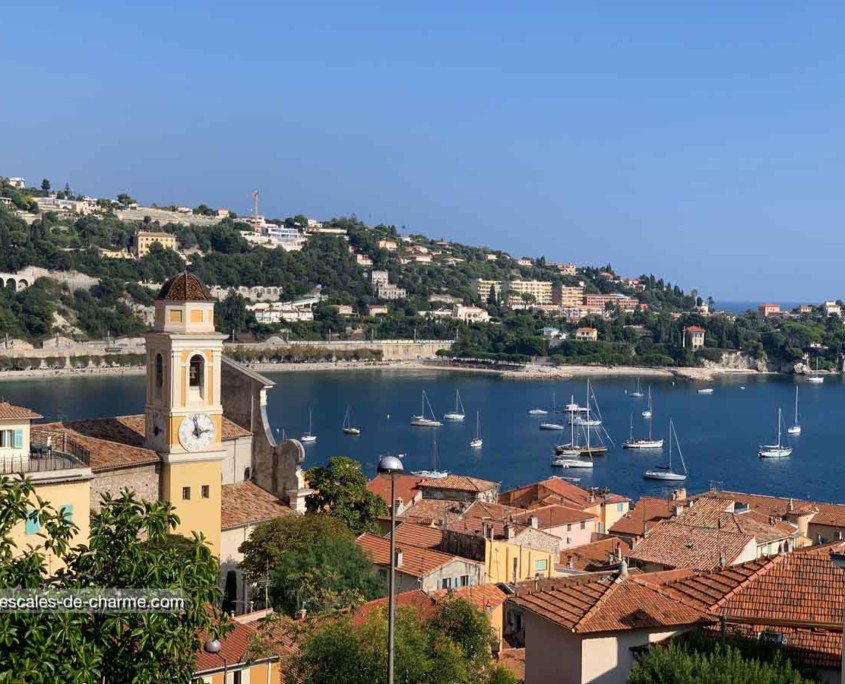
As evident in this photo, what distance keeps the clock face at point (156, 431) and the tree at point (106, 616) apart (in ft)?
23.6

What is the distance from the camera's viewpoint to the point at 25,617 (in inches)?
185

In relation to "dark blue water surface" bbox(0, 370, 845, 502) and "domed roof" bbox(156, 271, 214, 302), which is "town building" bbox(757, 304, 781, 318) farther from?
"domed roof" bbox(156, 271, 214, 302)

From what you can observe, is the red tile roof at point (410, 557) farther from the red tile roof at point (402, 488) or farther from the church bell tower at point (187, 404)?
the red tile roof at point (402, 488)

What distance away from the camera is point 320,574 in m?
10.7

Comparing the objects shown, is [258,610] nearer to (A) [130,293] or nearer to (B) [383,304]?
(A) [130,293]

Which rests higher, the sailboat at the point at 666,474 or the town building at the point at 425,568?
the town building at the point at 425,568

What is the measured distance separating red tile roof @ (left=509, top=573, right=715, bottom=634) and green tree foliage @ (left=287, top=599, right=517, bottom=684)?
59 cm

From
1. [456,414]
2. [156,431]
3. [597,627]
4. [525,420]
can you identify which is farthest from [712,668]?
[525,420]

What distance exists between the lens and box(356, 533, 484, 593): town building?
42.8ft

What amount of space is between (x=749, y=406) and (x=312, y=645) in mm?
72156

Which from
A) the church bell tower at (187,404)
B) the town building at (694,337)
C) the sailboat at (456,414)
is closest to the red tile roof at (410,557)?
the church bell tower at (187,404)

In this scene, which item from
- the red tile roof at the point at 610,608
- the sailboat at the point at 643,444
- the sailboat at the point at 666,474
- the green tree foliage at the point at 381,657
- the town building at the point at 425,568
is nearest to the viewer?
the green tree foliage at the point at 381,657

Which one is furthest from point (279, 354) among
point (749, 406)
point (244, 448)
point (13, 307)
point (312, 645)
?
point (312, 645)

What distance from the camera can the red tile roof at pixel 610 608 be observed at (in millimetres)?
7316
